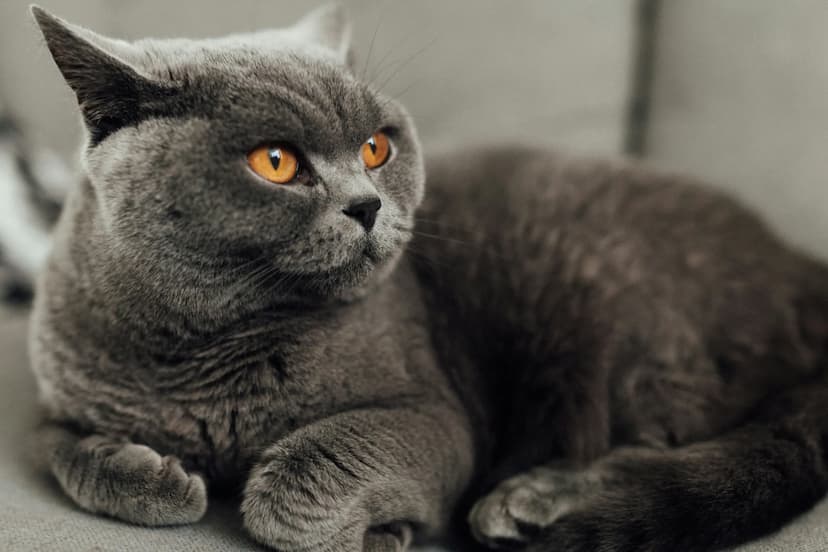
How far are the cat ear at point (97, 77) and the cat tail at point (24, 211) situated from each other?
90 cm

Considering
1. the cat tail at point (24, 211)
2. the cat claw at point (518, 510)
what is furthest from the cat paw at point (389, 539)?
the cat tail at point (24, 211)

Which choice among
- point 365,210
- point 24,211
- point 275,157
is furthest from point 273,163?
point 24,211

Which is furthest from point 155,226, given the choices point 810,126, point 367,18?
point 810,126

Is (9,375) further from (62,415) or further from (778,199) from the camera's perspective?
(778,199)

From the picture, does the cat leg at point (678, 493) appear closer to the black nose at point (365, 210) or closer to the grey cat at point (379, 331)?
the grey cat at point (379, 331)

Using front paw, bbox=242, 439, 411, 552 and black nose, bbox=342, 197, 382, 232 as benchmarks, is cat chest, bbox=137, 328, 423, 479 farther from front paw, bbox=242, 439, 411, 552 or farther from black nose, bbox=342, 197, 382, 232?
black nose, bbox=342, 197, 382, 232

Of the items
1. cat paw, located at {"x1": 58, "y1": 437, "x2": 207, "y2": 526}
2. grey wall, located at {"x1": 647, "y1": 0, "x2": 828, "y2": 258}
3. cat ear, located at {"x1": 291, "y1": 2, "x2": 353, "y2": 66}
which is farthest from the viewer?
grey wall, located at {"x1": 647, "y1": 0, "x2": 828, "y2": 258}

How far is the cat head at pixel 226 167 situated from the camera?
818 millimetres

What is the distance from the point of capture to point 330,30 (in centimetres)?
120

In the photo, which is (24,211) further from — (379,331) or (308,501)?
(308,501)

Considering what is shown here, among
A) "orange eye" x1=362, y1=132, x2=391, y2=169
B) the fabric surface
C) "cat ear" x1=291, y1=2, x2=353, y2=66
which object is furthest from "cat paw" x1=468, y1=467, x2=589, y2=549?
"cat ear" x1=291, y1=2, x2=353, y2=66

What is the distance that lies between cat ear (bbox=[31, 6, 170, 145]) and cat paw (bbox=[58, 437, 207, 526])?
392 mm

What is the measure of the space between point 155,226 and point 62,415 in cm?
38

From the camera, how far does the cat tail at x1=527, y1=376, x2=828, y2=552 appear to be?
913 millimetres
